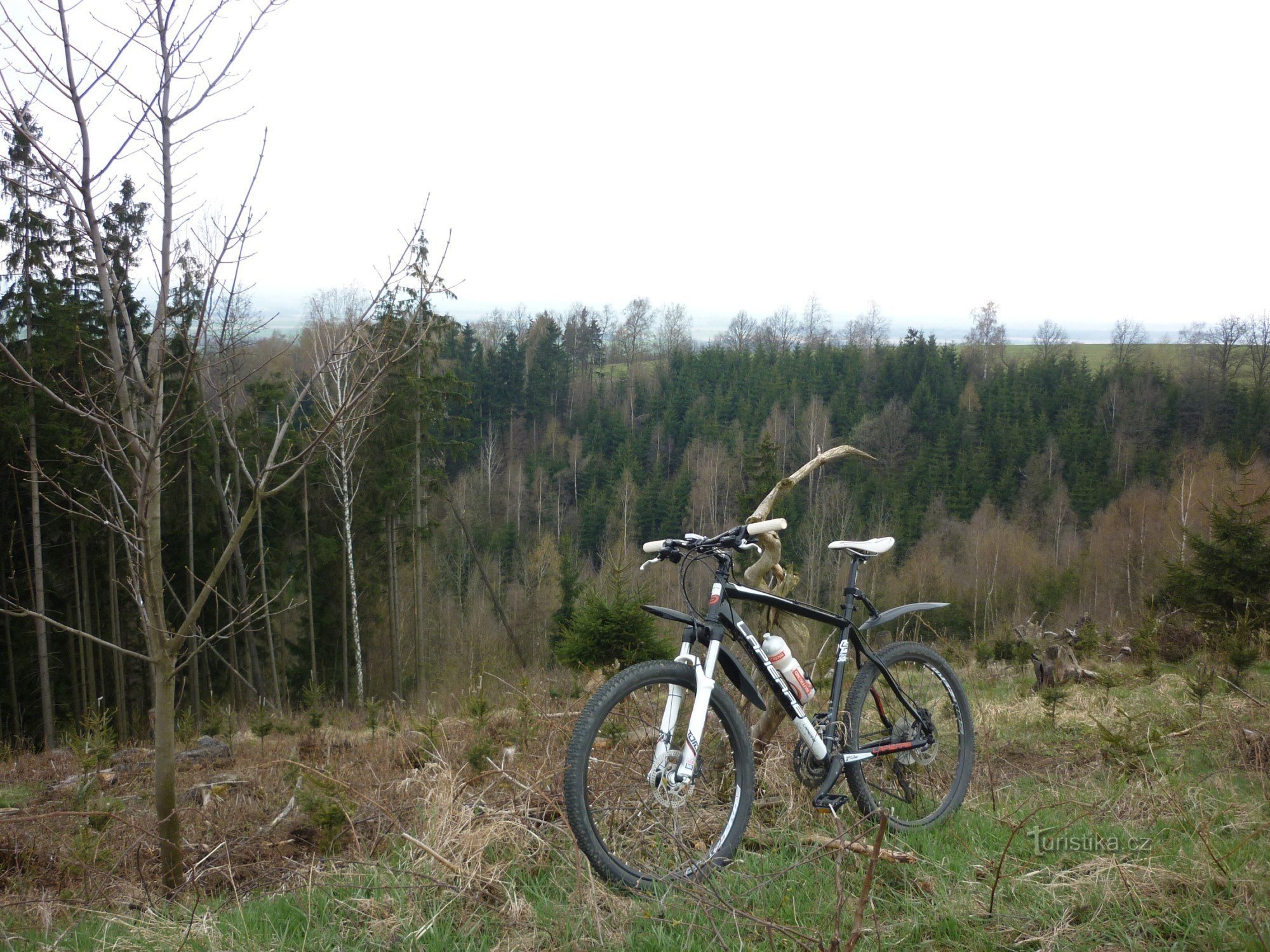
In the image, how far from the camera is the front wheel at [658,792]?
2553 mm

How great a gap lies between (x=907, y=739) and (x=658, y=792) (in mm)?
1302

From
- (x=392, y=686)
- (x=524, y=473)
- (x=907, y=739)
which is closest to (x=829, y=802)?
(x=907, y=739)

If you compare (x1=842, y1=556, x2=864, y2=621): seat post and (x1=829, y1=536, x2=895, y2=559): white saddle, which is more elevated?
(x1=829, y1=536, x2=895, y2=559): white saddle

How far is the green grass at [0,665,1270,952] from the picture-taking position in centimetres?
231

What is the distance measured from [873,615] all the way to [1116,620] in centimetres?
1882

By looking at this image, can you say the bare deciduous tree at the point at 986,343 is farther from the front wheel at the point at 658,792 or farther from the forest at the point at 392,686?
the front wheel at the point at 658,792

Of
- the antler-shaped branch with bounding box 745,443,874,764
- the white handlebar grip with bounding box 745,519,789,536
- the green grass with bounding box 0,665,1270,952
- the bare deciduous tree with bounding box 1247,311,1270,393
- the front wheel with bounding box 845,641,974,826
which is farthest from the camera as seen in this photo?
the bare deciduous tree with bounding box 1247,311,1270,393

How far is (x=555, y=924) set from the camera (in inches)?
96.3

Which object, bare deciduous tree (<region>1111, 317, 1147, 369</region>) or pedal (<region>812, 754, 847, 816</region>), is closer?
pedal (<region>812, 754, 847, 816</region>)

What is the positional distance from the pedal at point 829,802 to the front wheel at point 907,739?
115 millimetres

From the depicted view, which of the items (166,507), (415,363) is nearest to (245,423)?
(166,507)

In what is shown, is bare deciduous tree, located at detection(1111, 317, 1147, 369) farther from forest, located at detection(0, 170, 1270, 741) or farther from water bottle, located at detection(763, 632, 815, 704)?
water bottle, located at detection(763, 632, 815, 704)

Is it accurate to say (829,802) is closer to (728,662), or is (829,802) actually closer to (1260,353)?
(728,662)

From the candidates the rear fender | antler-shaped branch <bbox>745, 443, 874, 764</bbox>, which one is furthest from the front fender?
antler-shaped branch <bbox>745, 443, 874, 764</bbox>
